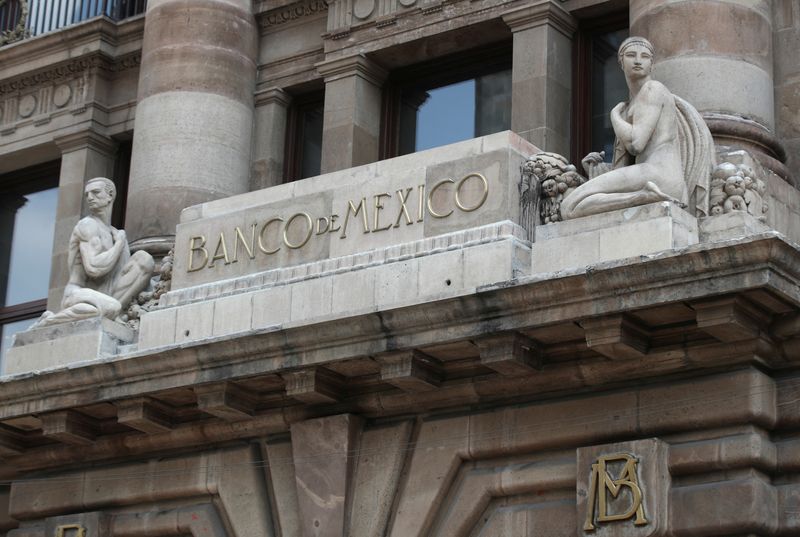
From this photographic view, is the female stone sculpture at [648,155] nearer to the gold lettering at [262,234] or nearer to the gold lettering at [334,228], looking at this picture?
the gold lettering at [334,228]

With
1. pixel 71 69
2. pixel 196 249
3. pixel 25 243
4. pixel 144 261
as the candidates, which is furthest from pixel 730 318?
pixel 25 243

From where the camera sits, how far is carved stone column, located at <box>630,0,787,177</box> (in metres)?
19.5

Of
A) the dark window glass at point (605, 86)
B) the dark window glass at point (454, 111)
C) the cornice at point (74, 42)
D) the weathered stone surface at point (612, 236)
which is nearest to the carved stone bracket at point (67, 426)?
the weathered stone surface at point (612, 236)

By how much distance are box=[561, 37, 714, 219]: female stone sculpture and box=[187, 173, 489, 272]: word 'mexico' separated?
4.33ft

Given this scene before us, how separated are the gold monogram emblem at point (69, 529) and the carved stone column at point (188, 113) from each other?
380cm

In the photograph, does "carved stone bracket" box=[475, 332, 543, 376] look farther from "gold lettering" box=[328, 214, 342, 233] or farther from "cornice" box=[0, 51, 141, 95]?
"cornice" box=[0, 51, 141, 95]

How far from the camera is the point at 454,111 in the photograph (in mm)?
24391

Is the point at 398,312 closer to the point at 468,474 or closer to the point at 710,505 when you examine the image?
the point at 468,474

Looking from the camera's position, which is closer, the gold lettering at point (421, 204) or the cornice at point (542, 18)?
the gold lettering at point (421, 204)

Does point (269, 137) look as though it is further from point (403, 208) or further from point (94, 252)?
point (403, 208)

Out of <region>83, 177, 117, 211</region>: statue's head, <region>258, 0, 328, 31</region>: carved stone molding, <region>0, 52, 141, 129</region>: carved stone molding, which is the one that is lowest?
<region>83, 177, 117, 211</region>: statue's head

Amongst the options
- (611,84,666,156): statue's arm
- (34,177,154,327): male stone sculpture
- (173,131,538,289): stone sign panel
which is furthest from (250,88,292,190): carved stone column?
(611,84,666,156): statue's arm

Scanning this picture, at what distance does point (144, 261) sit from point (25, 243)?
6960 millimetres

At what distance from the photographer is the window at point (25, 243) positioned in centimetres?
2762
